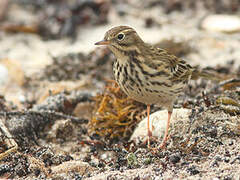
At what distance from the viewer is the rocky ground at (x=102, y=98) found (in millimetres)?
4254

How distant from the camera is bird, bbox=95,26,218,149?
4461 mm

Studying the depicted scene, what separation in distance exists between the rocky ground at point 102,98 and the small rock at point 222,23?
0.02 meters

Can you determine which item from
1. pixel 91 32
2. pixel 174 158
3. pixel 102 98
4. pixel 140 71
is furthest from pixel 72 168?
pixel 91 32

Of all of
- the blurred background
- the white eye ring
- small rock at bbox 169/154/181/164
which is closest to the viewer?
small rock at bbox 169/154/181/164

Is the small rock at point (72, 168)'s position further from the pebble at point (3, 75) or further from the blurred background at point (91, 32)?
the pebble at point (3, 75)

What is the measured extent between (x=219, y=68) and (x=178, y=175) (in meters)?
3.81

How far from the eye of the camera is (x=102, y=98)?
19.4ft

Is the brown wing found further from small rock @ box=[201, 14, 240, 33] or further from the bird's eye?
small rock @ box=[201, 14, 240, 33]

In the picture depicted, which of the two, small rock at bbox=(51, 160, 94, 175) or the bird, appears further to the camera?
the bird

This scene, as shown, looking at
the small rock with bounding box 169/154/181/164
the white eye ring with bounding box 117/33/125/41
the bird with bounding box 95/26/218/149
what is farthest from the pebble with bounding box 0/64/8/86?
the small rock with bounding box 169/154/181/164

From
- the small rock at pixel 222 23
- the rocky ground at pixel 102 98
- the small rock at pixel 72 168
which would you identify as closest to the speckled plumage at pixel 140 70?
the rocky ground at pixel 102 98

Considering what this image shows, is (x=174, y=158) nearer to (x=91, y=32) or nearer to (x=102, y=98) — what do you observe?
(x=102, y=98)

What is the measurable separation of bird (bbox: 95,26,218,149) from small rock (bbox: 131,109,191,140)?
235 mm

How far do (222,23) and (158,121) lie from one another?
409 cm
